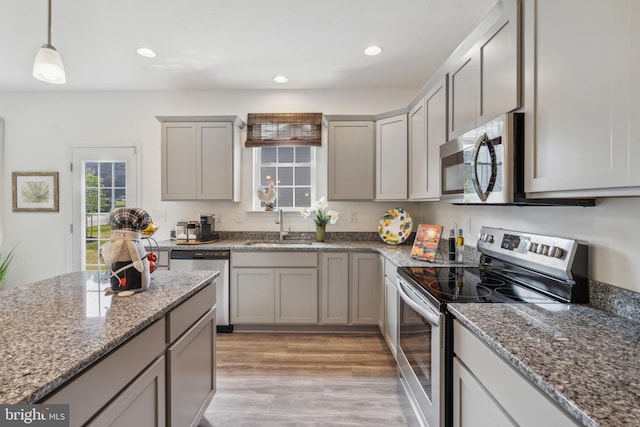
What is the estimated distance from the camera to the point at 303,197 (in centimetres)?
364

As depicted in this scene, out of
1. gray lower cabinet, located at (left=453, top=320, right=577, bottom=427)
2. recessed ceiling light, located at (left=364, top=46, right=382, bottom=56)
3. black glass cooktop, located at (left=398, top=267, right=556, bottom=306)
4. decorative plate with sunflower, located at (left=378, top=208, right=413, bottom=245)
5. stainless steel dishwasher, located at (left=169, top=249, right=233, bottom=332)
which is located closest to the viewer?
gray lower cabinet, located at (left=453, top=320, right=577, bottom=427)

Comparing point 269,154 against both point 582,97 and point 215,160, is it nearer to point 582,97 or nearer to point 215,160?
point 215,160

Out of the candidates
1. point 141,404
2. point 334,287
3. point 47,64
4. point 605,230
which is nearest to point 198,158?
point 47,64

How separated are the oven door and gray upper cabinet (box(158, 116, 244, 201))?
224 centimetres

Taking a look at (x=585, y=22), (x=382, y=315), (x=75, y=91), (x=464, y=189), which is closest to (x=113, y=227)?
(x=464, y=189)

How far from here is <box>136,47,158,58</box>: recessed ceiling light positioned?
2.65m

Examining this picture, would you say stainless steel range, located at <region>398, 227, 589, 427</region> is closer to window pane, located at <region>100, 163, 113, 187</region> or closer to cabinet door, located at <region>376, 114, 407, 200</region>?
cabinet door, located at <region>376, 114, 407, 200</region>

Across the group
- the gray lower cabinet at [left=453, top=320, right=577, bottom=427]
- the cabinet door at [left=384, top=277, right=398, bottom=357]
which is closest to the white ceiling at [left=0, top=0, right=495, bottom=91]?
the cabinet door at [left=384, top=277, right=398, bottom=357]

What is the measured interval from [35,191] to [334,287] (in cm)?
373

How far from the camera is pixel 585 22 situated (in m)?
0.94

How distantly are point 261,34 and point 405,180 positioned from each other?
180 cm

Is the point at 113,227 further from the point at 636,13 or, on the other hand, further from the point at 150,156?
the point at 150,156

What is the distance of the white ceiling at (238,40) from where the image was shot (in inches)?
82.5

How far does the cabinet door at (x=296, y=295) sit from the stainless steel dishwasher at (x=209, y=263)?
19.8 inches
